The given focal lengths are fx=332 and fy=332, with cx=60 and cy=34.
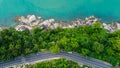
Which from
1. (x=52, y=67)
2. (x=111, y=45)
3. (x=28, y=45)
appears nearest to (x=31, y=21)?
(x=28, y=45)

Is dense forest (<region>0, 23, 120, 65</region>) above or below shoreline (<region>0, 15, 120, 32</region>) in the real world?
below

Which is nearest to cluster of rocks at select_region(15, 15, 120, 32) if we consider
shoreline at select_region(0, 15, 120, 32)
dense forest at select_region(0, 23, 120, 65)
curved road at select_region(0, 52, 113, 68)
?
shoreline at select_region(0, 15, 120, 32)

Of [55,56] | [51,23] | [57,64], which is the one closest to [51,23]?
[51,23]

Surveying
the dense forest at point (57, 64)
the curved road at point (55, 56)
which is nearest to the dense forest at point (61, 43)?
the curved road at point (55, 56)

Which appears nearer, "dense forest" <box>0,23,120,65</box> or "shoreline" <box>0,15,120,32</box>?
"dense forest" <box>0,23,120,65</box>

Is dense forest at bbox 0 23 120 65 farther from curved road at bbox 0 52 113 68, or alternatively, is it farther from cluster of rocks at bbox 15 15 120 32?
cluster of rocks at bbox 15 15 120 32

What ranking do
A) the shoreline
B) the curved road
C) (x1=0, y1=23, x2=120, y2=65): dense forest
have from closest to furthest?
(x1=0, y1=23, x2=120, y2=65): dense forest, the curved road, the shoreline

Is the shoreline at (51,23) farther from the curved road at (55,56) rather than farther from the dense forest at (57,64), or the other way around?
the dense forest at (57,64)
